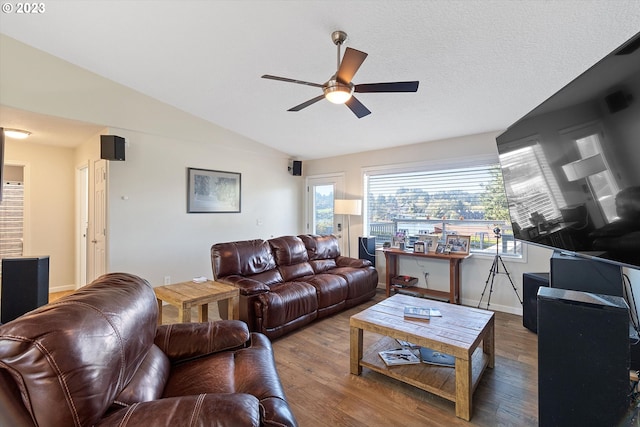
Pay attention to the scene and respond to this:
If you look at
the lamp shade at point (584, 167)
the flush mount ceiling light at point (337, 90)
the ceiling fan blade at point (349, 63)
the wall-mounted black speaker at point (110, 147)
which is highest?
the ceiling fan blade at point (349, 63)

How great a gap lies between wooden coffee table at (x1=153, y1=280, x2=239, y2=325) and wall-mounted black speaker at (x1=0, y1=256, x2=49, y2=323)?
5.20 feet

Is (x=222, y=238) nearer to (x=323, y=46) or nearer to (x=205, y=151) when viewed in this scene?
(x=205, y=151)

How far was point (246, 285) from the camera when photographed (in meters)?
3.02

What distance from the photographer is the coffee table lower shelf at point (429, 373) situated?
202cm

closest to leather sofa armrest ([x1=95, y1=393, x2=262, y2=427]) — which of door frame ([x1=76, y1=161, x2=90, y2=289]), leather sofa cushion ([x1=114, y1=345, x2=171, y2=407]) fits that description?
leather sofa cushion ([x1=114, y1=345, x2=171, y2=407])

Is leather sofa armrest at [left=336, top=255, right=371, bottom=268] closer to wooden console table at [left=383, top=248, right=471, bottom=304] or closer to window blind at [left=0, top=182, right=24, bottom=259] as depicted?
wooden console table at [left=383, top=248, right=471, bottom=304]

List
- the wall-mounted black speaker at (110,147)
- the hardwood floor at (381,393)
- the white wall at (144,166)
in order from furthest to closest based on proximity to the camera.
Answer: the wall-mounted black speaker at (110,147) < the white wall at (144,166) < the hardwood floor at (381,393)

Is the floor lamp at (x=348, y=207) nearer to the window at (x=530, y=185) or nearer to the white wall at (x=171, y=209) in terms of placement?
the white wall at (x=171, y=209)

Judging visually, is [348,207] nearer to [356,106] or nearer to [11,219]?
[356,106]

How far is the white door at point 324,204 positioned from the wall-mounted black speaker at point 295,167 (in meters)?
0.27

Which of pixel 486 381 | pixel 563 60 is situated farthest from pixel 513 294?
pixel 563 60

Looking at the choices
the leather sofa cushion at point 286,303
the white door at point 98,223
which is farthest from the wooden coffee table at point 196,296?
the white door at point 98,223

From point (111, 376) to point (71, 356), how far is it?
0.60 ft

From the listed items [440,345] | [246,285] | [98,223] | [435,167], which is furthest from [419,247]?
[98,223]
